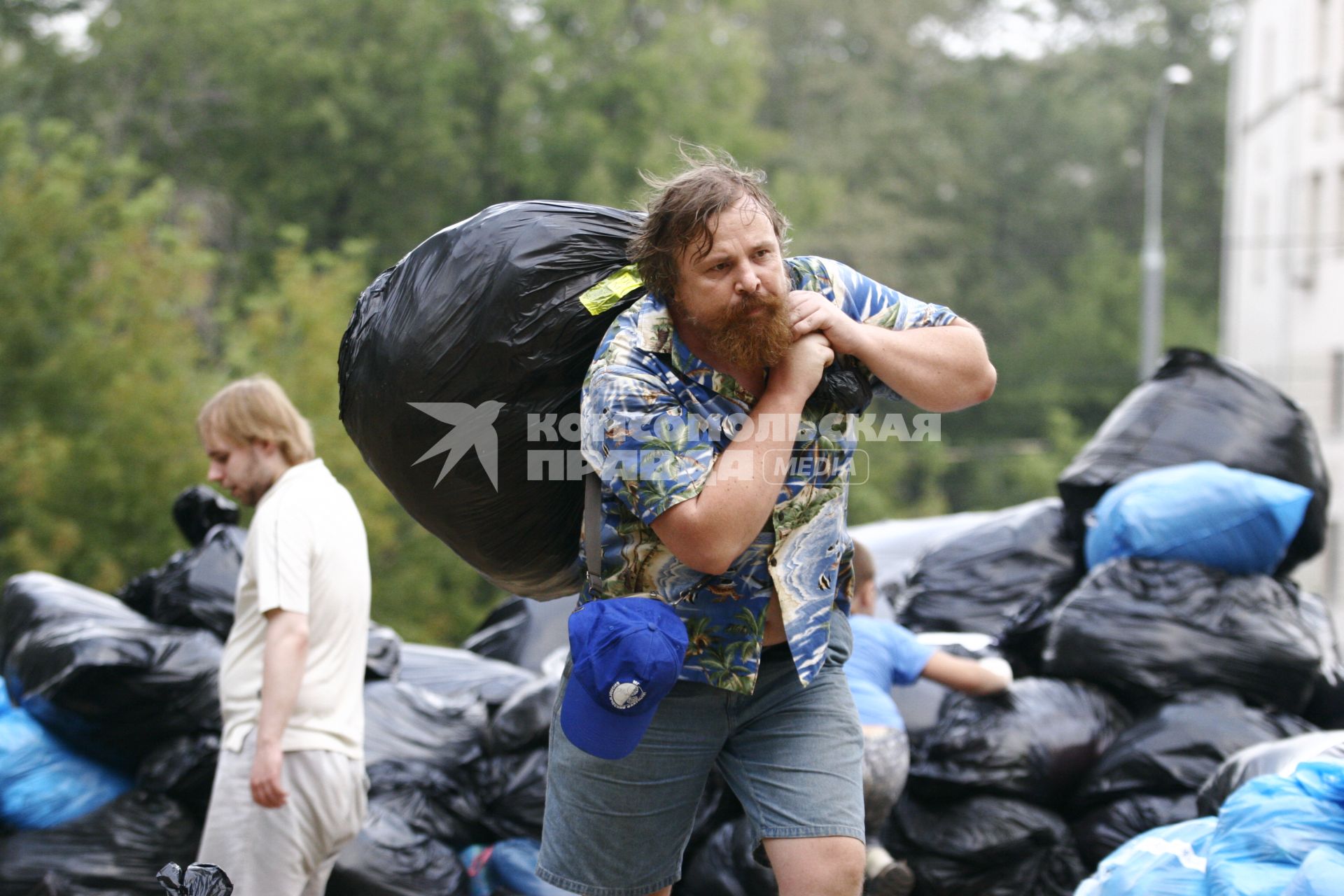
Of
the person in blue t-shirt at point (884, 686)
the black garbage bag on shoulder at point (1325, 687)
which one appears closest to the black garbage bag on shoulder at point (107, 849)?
the person in blue t-shirt at point (884, 686)

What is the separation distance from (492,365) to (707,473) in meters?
0.55

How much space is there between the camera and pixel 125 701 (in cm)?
398

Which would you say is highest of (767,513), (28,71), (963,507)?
(28,71)

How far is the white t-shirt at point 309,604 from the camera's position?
3061mm

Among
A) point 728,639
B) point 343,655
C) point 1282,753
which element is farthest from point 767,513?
point 1282,753

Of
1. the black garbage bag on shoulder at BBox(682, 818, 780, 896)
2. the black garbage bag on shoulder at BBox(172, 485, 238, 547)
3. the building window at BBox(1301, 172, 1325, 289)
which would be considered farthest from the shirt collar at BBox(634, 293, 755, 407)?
the building window at BBox(1301, 172, 1325, 289)

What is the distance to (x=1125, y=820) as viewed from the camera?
3846 millimetres

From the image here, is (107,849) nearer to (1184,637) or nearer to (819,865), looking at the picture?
(819,865)

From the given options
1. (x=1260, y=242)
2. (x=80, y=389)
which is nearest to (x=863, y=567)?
(x=80, y=389)

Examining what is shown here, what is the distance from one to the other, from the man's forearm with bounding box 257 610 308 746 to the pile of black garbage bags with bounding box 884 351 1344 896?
1.84m

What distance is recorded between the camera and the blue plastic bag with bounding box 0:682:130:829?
396cm

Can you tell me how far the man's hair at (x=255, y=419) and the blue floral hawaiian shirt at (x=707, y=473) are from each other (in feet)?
4.09

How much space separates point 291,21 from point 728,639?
2006 centimetres

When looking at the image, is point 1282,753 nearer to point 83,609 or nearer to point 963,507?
point 83,609
